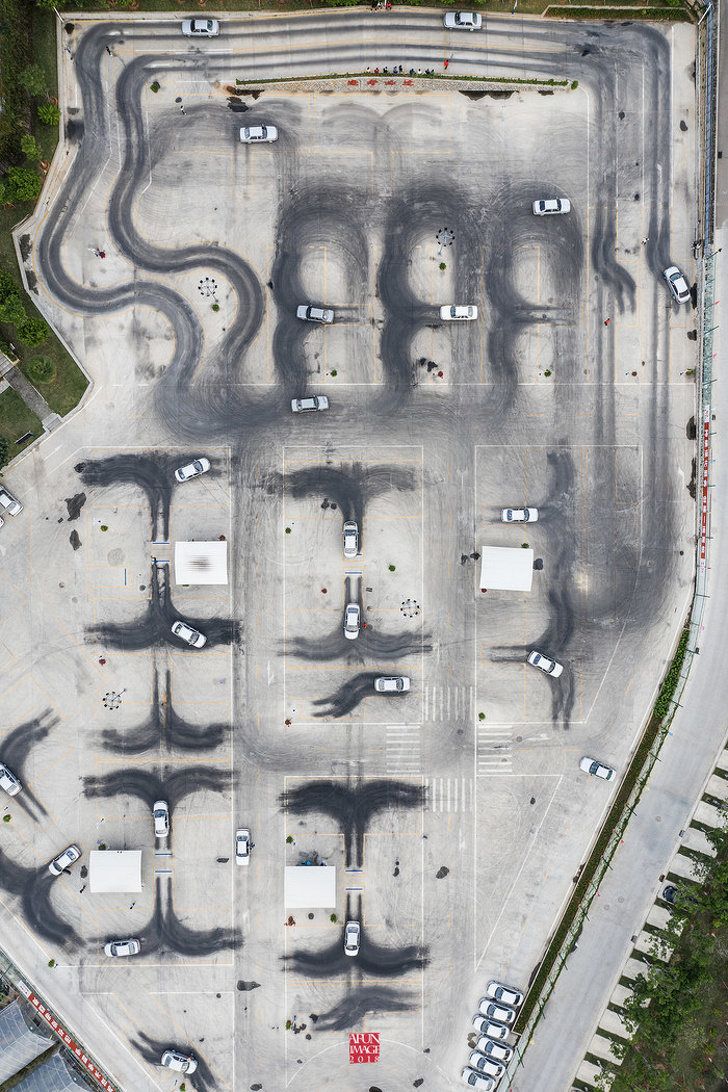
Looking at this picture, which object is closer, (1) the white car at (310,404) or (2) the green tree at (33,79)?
(2) the green tree at (33,79)

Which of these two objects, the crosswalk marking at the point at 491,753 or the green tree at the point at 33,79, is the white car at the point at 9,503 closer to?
the green tree at the point at 33,79

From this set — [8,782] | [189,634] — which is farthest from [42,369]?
[8,782]

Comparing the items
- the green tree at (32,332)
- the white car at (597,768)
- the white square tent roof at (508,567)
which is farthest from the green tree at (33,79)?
the white car at (597,768)

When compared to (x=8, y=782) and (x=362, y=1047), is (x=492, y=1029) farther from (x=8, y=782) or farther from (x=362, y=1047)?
(x=8, y=782)

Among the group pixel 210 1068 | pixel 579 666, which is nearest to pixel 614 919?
pixel 579 666

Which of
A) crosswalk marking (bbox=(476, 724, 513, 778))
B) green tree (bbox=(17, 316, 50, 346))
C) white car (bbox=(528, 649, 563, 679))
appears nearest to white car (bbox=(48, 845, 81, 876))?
crosswalk marking (bbox=(476, 724, 513, 778))

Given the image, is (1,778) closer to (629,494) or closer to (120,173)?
(120,173)
